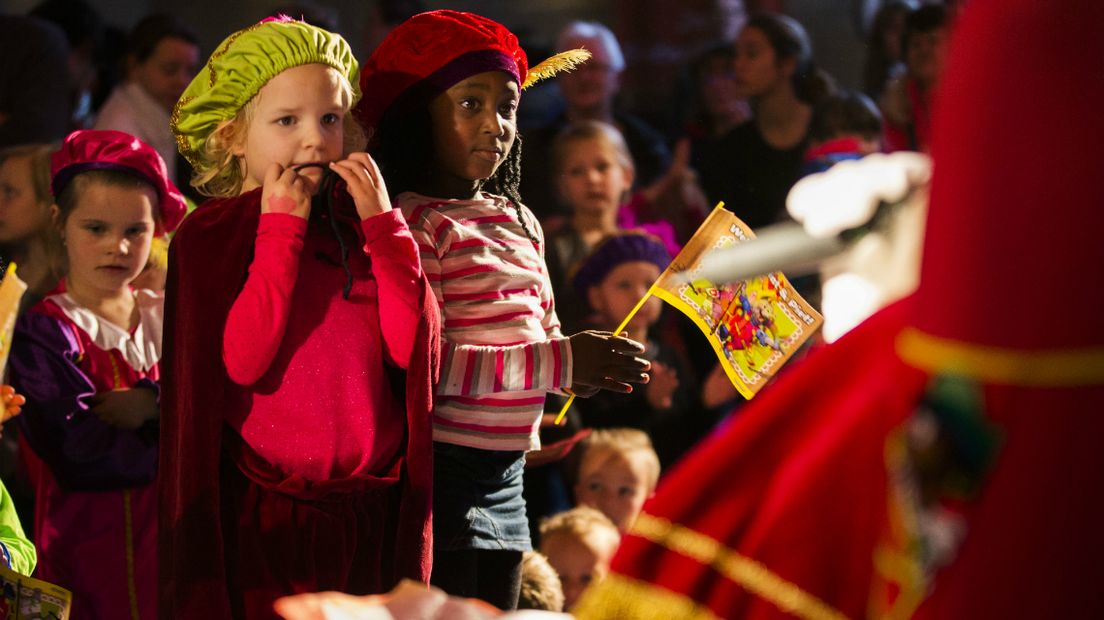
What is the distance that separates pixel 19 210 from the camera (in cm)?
384

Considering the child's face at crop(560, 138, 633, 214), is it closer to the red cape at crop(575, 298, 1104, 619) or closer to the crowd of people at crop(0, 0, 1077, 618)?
the crowd of people at crop(0, 0, 1077, 618)

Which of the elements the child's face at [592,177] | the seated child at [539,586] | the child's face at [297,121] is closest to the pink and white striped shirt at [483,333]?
the child's face at [297,121]

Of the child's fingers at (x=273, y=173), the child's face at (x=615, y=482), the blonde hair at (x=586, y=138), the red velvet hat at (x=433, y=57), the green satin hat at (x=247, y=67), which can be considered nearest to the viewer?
the child's fingers at (x=273, y=173)

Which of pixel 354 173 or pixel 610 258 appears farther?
pixel 610 258

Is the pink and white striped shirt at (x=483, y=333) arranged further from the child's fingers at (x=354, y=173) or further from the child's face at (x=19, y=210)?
the child's face at (x=19, y=210)

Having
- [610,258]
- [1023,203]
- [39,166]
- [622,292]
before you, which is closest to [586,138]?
[610,258]

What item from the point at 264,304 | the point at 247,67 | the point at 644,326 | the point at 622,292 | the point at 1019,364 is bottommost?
the point at 644,326

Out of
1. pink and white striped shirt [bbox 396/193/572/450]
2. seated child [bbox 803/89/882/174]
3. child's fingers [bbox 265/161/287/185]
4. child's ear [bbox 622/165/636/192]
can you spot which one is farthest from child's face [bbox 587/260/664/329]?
child's fingers [bbox 265/161/287/185]

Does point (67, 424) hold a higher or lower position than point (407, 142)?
lower

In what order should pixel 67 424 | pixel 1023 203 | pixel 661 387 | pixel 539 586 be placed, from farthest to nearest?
pixel 661 387, pixel 539 586, pixel 67 424, pixel 1023 203

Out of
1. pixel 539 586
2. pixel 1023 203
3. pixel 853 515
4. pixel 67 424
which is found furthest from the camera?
pixel 539 586

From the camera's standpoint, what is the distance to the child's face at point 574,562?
3.87 m

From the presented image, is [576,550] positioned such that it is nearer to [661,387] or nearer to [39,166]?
[661,387]

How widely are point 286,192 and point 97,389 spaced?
3.02 ft
